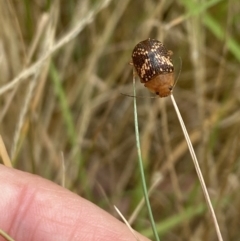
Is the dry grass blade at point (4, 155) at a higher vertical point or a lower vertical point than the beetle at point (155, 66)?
lower

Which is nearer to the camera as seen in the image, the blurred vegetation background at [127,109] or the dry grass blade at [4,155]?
the dry grass blade at [4,155]

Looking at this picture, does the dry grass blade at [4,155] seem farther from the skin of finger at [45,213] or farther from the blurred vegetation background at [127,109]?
the blurred vegetation background at [127,109]

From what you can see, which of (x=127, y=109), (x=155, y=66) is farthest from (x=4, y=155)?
(x=127, y=109)

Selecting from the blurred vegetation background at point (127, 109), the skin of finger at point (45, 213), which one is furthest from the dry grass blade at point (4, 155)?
the blurred vegetation background at point (127, 109)

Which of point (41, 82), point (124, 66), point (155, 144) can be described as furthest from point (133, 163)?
point (41, 82)

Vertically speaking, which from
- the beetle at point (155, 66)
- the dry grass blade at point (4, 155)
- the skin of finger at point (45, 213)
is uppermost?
the beetle at point (155, 66)

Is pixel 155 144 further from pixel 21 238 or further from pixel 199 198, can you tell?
pixel 21 238

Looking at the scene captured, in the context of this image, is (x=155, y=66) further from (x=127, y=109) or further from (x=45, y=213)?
(x=127, y=109)
